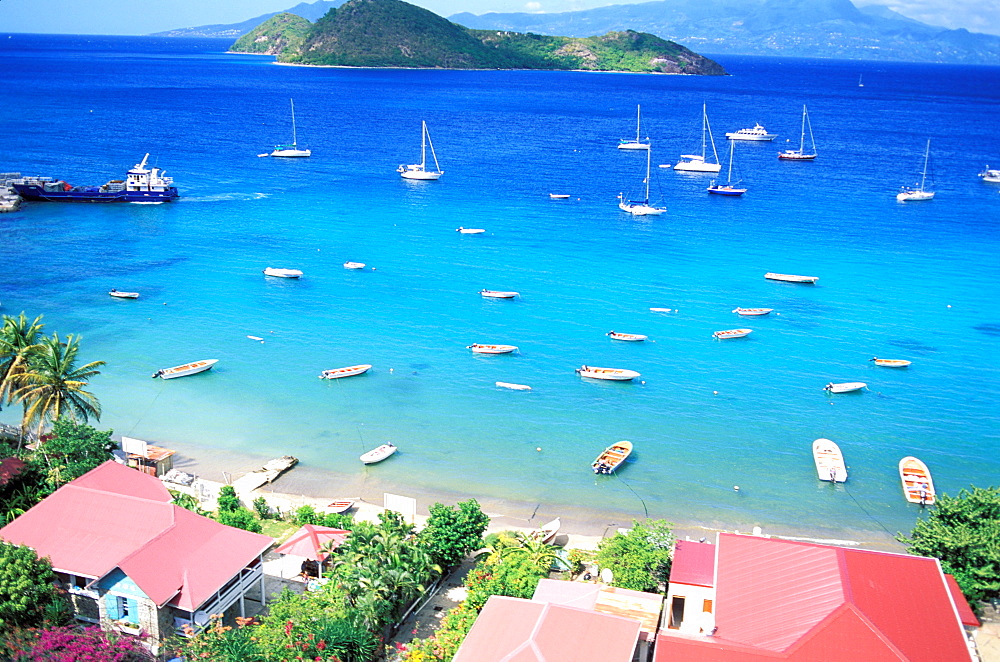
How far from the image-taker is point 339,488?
41625mm

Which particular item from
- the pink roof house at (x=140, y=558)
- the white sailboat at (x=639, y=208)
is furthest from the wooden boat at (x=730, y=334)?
the pink roof house at (x=140, y=558)

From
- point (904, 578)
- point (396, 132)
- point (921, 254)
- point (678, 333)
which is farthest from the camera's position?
point (396, 132)

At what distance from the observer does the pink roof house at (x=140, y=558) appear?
86.3 ft

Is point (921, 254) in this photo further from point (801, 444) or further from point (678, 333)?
point (801, 444)

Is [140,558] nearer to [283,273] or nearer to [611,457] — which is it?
[611,457]

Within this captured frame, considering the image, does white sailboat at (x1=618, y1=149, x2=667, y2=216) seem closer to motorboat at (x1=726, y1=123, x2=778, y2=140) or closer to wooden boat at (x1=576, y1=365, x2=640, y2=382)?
wooden boat at (x1=576, y1=365, x2=640, y2=382)

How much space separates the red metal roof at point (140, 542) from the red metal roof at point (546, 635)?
901 cm

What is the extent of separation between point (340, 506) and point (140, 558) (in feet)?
40.2

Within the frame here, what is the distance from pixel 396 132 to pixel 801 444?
12096 centimetres

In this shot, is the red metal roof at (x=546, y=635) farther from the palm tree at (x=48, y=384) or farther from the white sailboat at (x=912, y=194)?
the white sailboat at (x=912, y=194)

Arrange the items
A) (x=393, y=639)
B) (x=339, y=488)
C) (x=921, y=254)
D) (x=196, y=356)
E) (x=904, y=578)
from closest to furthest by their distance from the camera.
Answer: (x=904, y=578)
(x=393, y=639)
(x=339, y=488)
(x=196, y=356)
(x=921, y=254)

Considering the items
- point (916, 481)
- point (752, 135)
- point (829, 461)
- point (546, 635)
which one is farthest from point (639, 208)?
point (546, 635)

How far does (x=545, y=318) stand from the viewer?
2539 inches

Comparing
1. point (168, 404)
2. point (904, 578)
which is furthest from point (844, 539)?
point (168, 404)
